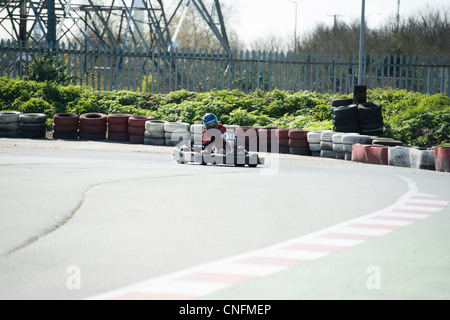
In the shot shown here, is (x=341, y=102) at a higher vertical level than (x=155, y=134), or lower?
higher

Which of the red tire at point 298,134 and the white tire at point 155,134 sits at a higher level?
the red tire at point 298,134

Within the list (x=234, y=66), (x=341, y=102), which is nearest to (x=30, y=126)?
(x=341, y=102)

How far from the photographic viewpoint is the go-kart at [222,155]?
1425 centimetres

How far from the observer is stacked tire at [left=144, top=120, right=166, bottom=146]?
19453mm

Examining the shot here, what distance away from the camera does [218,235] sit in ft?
22.2

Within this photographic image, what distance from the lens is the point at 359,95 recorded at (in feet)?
69.2

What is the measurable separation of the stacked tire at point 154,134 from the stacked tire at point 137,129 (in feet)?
0.72

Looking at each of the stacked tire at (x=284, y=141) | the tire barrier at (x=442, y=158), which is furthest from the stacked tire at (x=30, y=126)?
the tire barrier at (x=442, y=158)

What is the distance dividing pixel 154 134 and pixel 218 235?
12.9 metres

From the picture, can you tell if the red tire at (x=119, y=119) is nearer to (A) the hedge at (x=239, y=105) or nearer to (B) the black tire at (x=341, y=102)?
(A) the hedge at (x=239, y=105)

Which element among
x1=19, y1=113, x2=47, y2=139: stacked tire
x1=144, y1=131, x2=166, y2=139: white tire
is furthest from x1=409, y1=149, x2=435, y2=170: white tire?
x1=19, y1=113, x2=47, y2=139: stacked tire

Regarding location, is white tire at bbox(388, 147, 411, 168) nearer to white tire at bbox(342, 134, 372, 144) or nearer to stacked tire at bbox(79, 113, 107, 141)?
white tire at bbox(342, 134, 372, 144)

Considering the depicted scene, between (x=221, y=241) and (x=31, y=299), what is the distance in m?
2.33

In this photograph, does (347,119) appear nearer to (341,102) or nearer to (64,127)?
(341,102)
